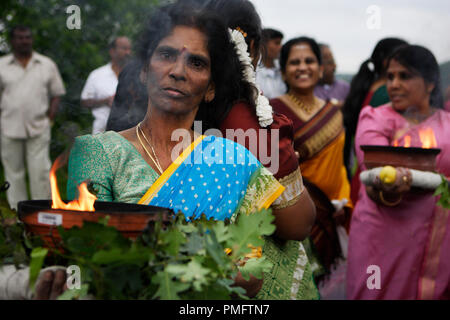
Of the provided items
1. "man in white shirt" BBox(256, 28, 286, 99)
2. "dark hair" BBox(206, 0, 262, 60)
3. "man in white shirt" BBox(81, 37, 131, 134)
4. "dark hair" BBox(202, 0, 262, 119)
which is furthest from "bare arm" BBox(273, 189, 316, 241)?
"man in white shirt" BBox(256, 28, 286, 99)

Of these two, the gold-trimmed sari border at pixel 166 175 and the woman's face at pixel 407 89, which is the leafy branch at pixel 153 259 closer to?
the gold-trimmed sari border at pixel 166 175

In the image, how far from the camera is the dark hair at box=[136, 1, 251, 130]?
196 cm

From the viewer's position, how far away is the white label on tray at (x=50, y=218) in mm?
Result: 1447

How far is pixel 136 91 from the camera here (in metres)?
2.15

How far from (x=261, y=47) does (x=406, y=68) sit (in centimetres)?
214

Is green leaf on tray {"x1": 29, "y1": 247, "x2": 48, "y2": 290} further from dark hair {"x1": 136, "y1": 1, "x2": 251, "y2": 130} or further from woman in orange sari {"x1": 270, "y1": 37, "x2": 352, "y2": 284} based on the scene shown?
woman in orange sari {"x1": 270, "y1": 37, "x2": 352, "y2": 284}

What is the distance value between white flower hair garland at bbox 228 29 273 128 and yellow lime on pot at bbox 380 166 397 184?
58.7 inches

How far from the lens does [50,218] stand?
146 cm

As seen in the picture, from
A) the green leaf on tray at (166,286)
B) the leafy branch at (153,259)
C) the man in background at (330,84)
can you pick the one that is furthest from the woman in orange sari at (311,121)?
the green leaf on tray at (166,286)

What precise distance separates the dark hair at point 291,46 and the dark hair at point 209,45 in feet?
7.96

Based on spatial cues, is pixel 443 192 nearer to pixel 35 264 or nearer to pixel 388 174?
pixel 388 174

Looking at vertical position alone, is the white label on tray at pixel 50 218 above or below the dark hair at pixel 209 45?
below

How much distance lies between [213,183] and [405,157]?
1.98 metres

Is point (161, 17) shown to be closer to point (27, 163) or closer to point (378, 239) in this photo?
point (378, 239)
